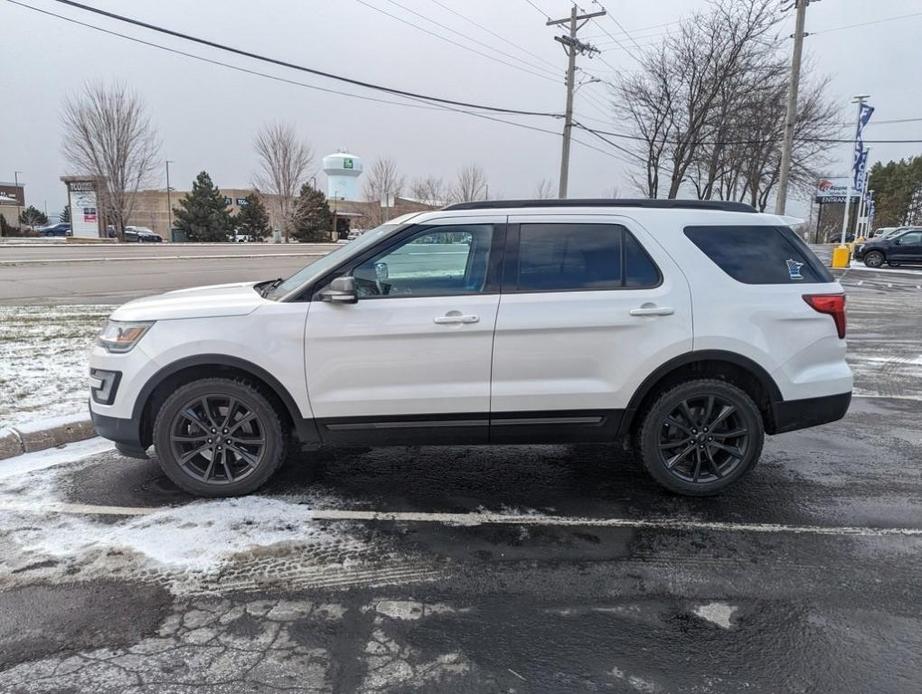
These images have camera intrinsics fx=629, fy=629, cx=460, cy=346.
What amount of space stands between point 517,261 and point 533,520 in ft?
5.40

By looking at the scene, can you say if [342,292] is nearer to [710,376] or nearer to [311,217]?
[710,376]

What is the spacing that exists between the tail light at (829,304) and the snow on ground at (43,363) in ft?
19.6

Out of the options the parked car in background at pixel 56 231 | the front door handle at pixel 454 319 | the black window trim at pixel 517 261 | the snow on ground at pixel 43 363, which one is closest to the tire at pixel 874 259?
the black window trim at pixel 517 261

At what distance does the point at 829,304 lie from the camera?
413 centimetres

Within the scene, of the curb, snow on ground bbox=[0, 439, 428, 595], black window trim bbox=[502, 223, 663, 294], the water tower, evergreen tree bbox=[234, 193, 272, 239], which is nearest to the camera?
snow on ground bbox=[0, 439, 428, 595]

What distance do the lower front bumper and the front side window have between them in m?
1.68

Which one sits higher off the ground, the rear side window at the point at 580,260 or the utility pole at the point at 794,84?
the utility pole at the point at 794,84

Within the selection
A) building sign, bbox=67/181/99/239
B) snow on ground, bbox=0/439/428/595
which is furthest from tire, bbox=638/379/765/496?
building sign, bbox=67/181/99/239

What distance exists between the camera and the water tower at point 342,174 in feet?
287

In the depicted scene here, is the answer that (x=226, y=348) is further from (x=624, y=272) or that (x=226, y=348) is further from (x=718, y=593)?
(x=718, y=593)

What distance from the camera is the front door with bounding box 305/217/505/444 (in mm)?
3924

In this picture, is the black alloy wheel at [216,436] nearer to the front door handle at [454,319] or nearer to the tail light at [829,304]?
the front door handle at [454,319]

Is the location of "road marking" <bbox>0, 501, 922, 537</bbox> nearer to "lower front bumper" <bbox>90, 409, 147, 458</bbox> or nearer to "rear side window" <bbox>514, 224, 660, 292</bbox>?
"lower front bumper" <bbox>90, 409, 147, 458</bbox>

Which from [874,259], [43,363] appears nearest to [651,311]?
[43,363]
